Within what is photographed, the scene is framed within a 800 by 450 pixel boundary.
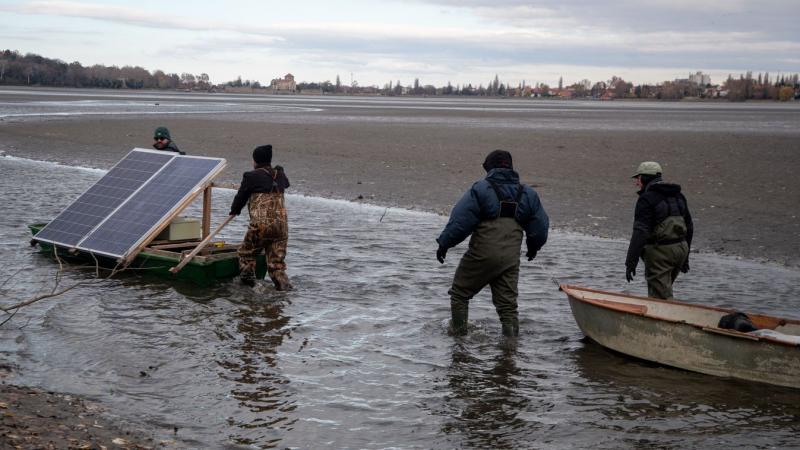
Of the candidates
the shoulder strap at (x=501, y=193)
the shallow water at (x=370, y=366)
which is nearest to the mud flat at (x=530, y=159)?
the shallow water at (x=370, y=366)

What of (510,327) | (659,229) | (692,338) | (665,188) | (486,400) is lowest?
(486,400)

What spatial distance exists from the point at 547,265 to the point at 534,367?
4737 millimetres

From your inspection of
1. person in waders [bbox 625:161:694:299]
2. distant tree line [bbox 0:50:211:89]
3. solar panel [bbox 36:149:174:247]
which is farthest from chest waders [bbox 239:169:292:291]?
distant tree line [bbox 0:50:211:89]

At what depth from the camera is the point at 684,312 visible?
8.83 meters

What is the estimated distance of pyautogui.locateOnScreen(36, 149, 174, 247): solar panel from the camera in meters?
11.6

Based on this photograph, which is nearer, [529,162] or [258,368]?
[258,368]

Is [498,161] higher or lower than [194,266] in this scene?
higher

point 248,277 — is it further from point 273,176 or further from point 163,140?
point 163,140

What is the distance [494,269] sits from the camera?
338 inches

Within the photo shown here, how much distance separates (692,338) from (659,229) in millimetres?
1283

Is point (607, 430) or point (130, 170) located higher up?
point (130, 170)

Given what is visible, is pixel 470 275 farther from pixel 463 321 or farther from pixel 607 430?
pixel 607 430

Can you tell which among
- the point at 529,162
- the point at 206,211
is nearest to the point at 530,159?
the point at 529,162

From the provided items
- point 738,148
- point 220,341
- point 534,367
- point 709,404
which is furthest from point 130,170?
point 738,148
